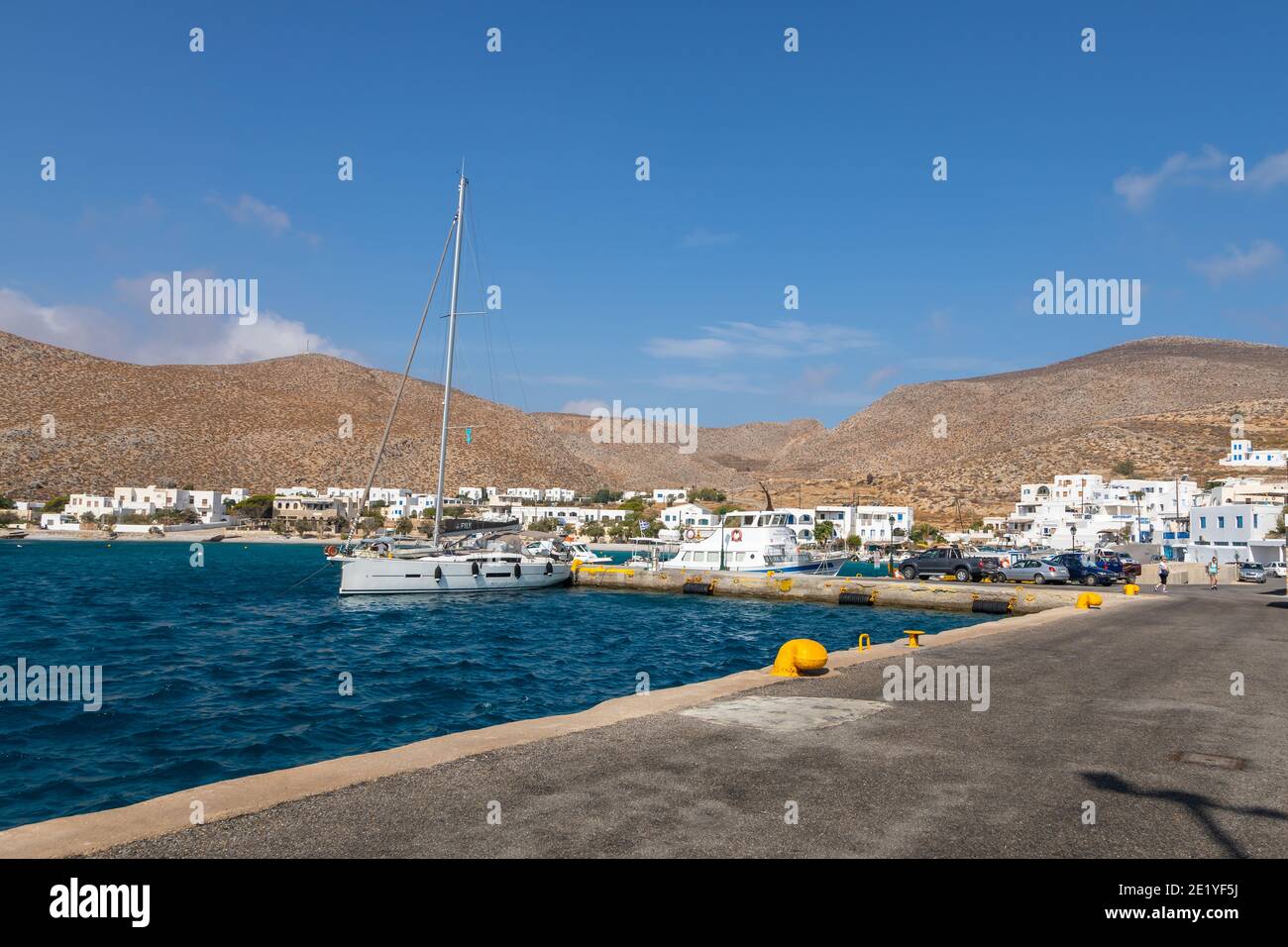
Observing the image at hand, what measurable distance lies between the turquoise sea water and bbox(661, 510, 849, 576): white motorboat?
637 cm

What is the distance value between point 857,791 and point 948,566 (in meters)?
41.7

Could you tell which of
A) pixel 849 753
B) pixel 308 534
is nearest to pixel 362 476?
pixel 308 534

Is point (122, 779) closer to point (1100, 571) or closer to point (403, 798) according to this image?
point (403, 798)

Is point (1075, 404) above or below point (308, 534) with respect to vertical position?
above

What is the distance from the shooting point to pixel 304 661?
78.2ft

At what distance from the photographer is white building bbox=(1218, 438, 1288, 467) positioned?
107688 millimetres

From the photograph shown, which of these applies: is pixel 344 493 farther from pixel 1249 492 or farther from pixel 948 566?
pixel 1249 492

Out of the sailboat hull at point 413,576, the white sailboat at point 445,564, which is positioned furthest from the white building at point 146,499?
the sailboat hull at point 413,576

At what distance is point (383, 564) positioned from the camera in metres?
41.7

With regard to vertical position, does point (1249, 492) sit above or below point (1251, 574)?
above

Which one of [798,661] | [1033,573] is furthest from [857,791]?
[1033,573]

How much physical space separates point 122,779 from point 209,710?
479 centimetres

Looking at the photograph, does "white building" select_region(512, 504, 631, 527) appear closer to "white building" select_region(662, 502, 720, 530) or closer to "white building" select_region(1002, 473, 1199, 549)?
"white building" select_region(662, 502, 720, 530)
